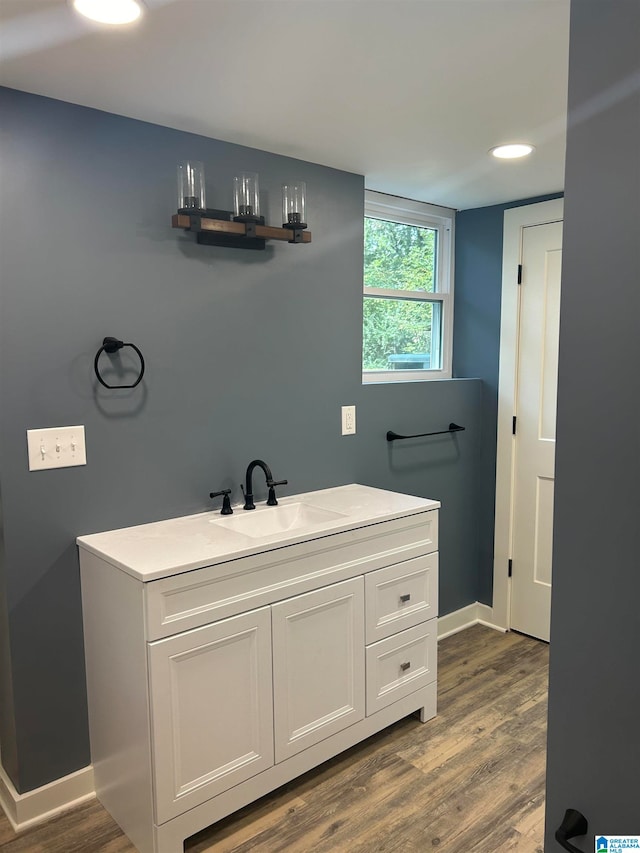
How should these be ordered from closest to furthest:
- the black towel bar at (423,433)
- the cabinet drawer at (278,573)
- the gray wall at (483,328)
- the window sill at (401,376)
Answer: the cabinet drawer at (278,573), the black towel bar at (423,433), the window sill at (401,376), the gray wall at (483,328)

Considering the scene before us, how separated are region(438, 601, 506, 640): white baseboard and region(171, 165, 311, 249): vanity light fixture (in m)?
2.19

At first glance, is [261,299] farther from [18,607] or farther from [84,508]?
[18,607]

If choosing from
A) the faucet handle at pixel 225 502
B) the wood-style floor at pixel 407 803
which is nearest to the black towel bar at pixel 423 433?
the faucet handle at pixel 225 502

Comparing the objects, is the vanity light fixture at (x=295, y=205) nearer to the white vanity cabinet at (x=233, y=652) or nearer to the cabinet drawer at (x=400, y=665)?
the white vanity cabinet at (x=233, y=652)

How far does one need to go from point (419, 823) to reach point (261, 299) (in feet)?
6.38

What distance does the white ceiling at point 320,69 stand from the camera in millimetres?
1487

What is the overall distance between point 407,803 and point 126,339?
73.0 inches

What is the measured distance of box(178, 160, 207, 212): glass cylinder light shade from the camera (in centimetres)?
217

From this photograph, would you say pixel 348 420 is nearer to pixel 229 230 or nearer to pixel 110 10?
pixel 229 230

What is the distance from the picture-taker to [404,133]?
7.50 ft

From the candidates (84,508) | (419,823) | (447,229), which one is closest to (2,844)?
(84,508)

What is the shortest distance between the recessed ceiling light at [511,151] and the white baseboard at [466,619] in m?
2.29

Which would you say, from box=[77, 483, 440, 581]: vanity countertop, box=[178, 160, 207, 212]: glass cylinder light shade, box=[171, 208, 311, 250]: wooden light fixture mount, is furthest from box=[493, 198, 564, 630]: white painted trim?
box=[178, 160, 207, 212]: glass cylinder light shade

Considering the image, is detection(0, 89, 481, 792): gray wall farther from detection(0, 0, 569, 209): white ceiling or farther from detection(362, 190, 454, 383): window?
detection(362, 190, 454, 383): window
